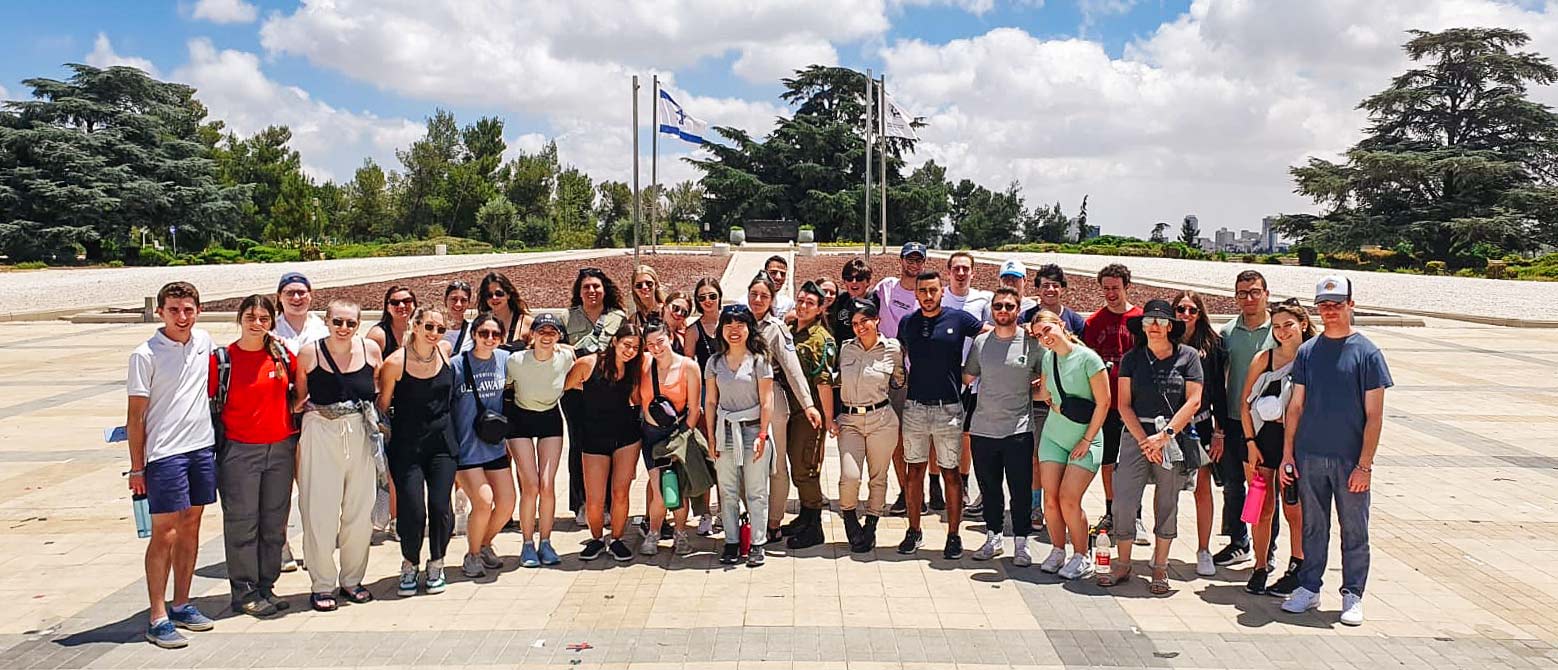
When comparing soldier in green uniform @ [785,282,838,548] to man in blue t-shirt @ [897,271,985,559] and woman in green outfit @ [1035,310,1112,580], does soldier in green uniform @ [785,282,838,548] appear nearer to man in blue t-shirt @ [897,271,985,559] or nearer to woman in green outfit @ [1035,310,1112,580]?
man in blue t-shirt @ [897,271,985,559]

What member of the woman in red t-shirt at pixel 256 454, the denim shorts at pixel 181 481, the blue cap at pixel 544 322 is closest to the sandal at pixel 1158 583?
the blue cap at pixel 544 322

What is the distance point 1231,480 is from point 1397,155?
35.4 metres

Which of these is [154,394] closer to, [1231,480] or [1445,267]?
[1231,480]

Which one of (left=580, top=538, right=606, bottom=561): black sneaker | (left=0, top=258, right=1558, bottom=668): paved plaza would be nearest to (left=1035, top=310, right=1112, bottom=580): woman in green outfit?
(left=0, top=258, right=1558, bottom=668): paved plaza

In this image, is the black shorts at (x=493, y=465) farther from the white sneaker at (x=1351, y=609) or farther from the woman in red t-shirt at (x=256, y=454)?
the white sneaker at (x=1351, y=609)

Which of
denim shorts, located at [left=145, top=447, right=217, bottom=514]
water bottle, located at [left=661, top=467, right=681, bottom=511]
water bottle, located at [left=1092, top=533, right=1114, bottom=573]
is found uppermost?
denim shorts, located at [left=145, top=447, right=217, bottom=514]

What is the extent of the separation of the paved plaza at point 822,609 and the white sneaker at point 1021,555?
0.09m

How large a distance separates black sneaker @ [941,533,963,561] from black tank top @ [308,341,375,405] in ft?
10.3

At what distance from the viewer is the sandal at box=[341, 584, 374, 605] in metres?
4.79

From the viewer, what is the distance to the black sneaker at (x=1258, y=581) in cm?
495

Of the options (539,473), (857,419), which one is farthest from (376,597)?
(857,419)

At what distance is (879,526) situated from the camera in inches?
243

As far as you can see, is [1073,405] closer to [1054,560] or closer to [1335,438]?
[1054,560]

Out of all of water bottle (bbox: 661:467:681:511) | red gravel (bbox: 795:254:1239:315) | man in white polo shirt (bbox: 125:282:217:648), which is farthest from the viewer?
red gravel (bbox: 795:254:1239:315)
